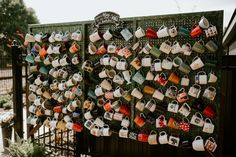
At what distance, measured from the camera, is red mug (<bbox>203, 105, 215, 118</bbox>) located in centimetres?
323

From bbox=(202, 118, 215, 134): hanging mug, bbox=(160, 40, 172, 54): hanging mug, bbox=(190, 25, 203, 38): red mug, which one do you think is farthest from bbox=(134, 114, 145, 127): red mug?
bbox=(190, 25, 203, 38): red mug

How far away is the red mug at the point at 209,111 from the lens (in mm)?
3234

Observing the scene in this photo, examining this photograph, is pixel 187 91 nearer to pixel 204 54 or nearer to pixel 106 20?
pixel 204 54

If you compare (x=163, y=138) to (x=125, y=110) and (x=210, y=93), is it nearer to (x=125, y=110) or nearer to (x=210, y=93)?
(x=125, y=110)

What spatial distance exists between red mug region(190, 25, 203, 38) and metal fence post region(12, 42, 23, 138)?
3.00 metres

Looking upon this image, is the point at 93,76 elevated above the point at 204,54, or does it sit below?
below

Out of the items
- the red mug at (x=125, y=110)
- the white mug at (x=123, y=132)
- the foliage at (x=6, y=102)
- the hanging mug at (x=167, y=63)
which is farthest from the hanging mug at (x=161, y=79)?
the foliage at (x=6, y=102)

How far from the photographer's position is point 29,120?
492cm

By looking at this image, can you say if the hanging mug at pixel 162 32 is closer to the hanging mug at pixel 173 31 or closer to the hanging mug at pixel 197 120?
the hanging mug at pixel 173 31

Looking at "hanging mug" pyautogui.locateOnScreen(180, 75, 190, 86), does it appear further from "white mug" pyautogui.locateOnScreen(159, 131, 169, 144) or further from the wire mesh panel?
"white mug" pyautogui.locateOnScreen(159, 131, 169, 144)

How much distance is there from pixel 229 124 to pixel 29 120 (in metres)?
3.23

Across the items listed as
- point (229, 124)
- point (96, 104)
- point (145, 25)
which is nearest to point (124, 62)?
point (145, 25)

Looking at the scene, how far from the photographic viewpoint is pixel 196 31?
10.6 feet

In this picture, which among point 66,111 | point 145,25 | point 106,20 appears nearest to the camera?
point 145,25
